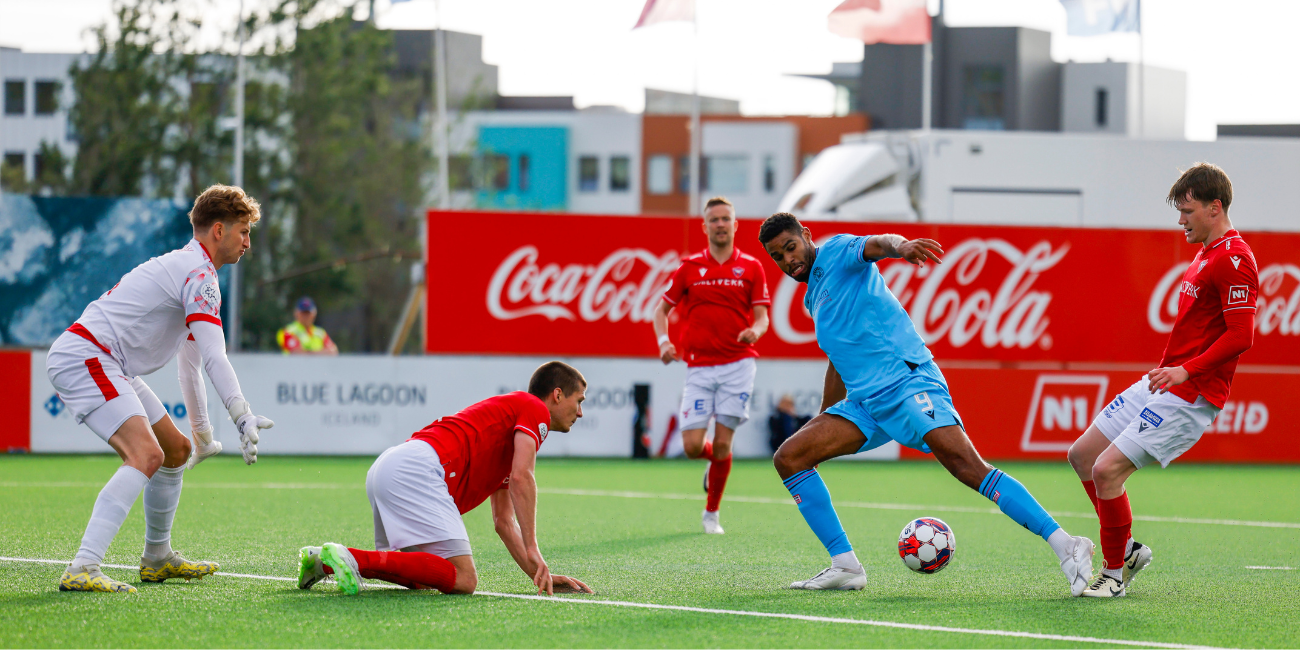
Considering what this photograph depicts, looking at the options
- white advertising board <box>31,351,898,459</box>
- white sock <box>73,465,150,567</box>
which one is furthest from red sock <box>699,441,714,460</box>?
white advertising board <box>31,351,898,459</box>

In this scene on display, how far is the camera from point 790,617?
5.65 metres

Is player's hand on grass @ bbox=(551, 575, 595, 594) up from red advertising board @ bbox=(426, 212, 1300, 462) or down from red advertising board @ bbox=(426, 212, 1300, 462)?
down

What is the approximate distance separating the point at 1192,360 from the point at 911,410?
1.33m

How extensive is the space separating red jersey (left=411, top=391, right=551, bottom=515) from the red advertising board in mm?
11160

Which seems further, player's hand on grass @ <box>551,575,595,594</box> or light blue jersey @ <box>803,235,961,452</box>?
light blue jersey @ <box>803,235,961,452</box>

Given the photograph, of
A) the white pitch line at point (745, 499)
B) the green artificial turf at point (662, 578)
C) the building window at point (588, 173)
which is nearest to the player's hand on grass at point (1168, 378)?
the green artificial turf at point (662, 578)

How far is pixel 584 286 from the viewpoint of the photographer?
17531mm

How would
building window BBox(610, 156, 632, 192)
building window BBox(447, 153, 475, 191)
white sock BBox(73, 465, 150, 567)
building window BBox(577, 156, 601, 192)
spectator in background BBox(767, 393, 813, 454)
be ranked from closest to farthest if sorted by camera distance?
1. white sock BBox(73, 465, 150, 567)
2. spectator in background BBox(767, 393, 813, 454)
3. building window BBox(447, 153, 475, 191)
4. building window BBox(610, 156, 632, 192)
5. building window BBox(577, 156, 601, 192)

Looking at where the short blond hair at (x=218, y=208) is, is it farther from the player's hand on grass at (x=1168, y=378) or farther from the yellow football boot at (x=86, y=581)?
the player's hand on grass at (x=1168, y=378)

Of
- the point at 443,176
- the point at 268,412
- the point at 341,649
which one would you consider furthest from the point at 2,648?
the point at 443,176

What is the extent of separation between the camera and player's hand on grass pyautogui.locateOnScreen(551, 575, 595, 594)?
6230mm

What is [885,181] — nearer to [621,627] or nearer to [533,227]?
[533,227]

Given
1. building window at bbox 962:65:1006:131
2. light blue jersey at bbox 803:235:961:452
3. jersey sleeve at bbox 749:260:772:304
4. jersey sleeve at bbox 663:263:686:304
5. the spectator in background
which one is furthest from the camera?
building window at bbox 962:65:1006:131

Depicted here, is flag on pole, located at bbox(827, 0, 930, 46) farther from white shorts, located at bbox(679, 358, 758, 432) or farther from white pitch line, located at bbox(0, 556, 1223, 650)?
white pitch line, located at bbox(0, 556, 1223, 650)
